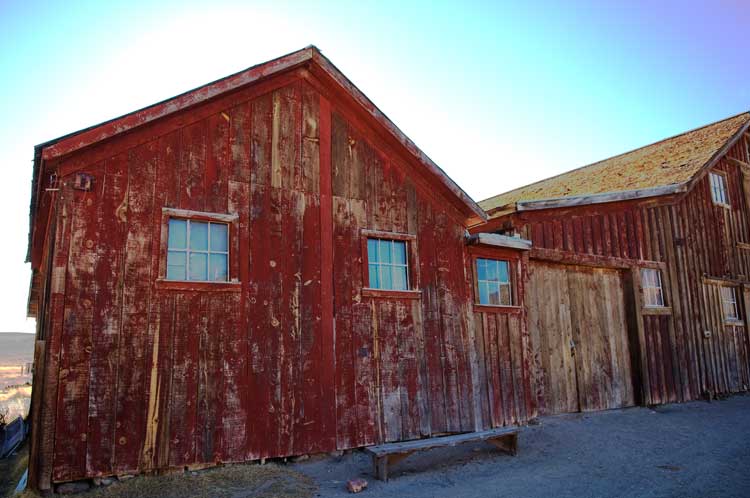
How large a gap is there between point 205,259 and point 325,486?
3160mm

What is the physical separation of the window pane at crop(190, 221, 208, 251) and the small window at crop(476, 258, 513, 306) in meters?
4.66

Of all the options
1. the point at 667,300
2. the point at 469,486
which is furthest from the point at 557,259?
the point at 469,486

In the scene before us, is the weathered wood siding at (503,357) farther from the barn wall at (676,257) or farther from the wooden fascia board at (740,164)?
the wooden fascia board at (740,164)

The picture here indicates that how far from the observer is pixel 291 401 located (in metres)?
7.11


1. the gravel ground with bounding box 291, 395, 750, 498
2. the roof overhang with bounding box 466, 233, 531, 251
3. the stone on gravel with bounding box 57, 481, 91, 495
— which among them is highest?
the roof overhang with bounding box 466, 233, 531, 251

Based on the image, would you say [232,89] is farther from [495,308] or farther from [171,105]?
[495,308]

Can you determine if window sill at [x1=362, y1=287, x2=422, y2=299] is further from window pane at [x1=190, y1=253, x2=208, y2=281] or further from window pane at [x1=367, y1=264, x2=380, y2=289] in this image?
window pane at [x1=190, y1=253, x2=208, y2=281]

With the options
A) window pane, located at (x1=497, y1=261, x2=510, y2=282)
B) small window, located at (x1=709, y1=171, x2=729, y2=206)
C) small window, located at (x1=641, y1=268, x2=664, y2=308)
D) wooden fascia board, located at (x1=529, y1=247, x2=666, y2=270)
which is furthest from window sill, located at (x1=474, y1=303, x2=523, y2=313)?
small window, located at (x1=709, y1=171, x2=729, y2=206)

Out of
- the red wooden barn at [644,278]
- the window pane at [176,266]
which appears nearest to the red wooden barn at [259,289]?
the window pane at [176,266]

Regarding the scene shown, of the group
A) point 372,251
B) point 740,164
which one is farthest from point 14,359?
point 740,164

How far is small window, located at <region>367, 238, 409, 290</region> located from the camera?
8.23 meters

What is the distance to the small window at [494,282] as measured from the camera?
9.40 metres

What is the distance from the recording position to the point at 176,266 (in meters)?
6.78

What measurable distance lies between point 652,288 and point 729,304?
3.51 meters
